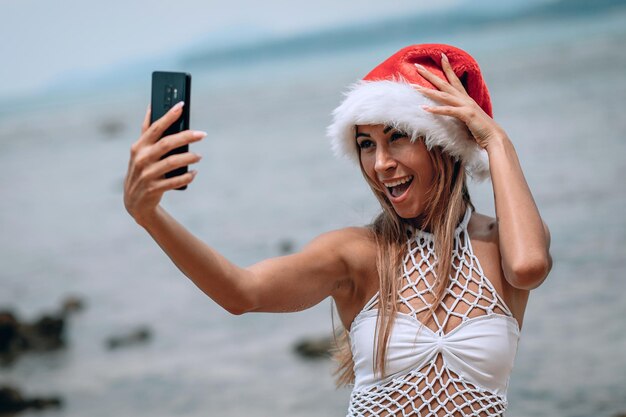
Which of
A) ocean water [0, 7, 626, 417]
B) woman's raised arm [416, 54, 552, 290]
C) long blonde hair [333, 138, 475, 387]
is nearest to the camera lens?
woman's raised arm [416, 54, 552, 290]

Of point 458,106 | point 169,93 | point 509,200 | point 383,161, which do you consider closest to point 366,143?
point 383,161

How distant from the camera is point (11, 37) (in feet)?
17.4

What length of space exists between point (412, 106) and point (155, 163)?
57cm

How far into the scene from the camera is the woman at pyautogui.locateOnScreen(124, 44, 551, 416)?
63.5 inches

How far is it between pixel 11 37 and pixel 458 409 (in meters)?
4.36

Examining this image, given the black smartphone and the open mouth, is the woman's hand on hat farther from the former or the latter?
the black smartphone

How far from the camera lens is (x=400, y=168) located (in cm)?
168

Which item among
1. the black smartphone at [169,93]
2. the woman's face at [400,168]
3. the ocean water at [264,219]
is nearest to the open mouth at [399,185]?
the woman's face at [400,168]

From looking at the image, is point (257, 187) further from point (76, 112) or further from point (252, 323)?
point (76, 112)

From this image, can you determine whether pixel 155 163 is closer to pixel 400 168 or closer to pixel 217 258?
pixel 217 258

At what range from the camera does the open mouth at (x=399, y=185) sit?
169cm

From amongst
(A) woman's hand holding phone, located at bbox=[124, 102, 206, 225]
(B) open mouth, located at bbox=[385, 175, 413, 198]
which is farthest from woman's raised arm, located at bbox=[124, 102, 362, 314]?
(B) open mouth, located at bbox=[385, 175, 413, 198]

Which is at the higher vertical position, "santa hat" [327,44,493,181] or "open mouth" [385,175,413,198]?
"santa hat" [327,44,493,181]

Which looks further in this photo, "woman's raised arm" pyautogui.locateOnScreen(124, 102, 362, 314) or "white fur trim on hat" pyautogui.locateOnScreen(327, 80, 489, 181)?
"white fur trim on hat" pyautogui.locateOnScreen(327, 80, 489, 181)
